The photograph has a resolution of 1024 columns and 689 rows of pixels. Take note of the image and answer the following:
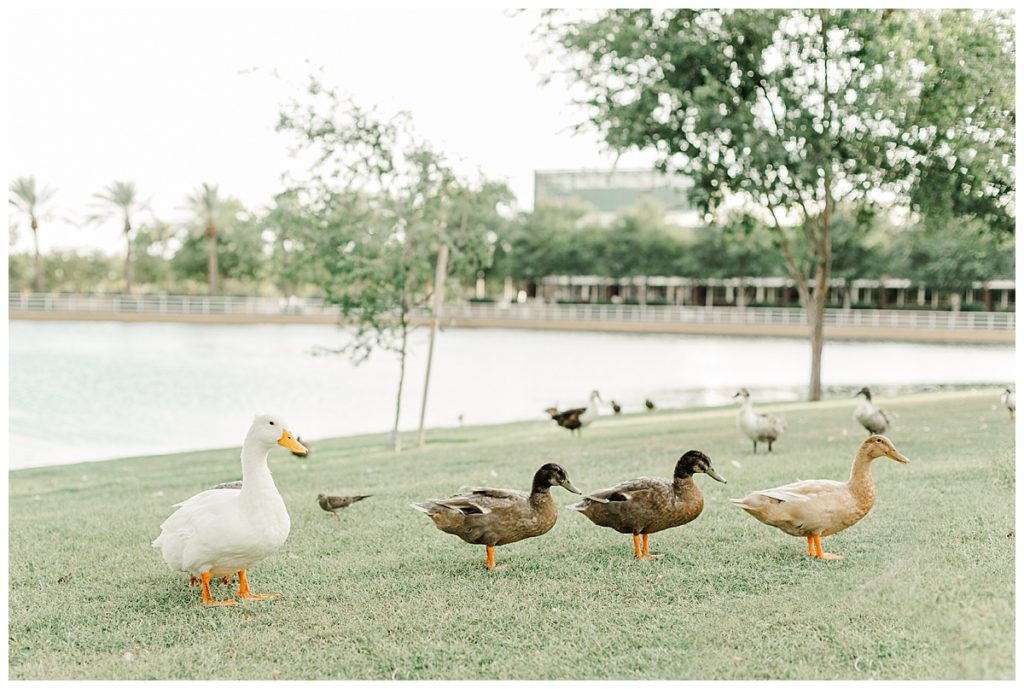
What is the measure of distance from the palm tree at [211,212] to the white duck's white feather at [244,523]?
17.2m

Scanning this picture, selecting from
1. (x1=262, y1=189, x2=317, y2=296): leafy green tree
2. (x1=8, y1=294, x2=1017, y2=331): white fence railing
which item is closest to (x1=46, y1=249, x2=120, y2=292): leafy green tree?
(x1=8, y1=294, x2=1017, y2=331): white fence railing

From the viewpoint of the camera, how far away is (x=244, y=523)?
3.05 meters

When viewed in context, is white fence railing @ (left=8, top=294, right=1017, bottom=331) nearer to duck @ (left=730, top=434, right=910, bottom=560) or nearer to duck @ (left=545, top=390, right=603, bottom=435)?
duck @ (left=545, top=390, right=603, bottom=435)

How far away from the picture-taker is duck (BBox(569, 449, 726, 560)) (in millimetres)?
3451

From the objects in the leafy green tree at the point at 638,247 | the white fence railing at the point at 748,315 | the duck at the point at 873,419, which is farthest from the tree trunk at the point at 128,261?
the leafy green tree at the point at 638,247

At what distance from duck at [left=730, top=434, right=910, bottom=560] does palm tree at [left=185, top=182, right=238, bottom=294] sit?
17693 millimetres

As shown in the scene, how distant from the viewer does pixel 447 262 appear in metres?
8.43

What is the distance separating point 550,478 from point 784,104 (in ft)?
21.7

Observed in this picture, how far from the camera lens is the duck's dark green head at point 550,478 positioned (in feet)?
11.1

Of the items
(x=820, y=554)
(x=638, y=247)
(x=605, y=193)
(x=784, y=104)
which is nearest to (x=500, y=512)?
(x=820, y=554)

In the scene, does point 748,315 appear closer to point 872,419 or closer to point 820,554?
point 872,419

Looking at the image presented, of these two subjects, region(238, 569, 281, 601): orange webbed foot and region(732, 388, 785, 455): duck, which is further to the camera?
region(732, 388, 785, 455): duck

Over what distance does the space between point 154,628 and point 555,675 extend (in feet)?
4.47

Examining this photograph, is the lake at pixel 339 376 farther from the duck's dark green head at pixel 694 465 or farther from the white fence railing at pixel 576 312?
the duck's dark green head at pixel 694 465
